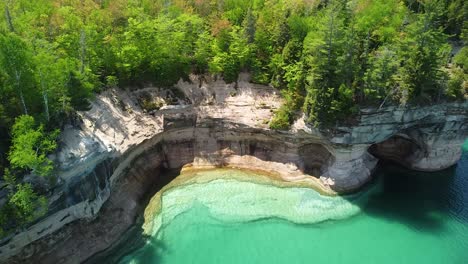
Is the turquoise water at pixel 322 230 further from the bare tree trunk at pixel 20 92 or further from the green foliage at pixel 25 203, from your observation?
the bare tree trunk at pixel 20 92

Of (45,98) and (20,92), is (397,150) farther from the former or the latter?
(20,92)

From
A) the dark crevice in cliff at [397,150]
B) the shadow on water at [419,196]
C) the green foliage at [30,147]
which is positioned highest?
the green foliage at [30,147]

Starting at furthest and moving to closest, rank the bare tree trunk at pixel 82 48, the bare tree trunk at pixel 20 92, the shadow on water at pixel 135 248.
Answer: the bare tree trunk at pixel 82 48
the shadow on water at pixel 135 248
the bare tree trunk at pixel 20 92

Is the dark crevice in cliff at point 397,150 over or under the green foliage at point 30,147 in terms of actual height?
under

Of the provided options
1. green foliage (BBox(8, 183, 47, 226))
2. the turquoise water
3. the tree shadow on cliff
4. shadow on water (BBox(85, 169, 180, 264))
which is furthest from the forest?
the turquoise water

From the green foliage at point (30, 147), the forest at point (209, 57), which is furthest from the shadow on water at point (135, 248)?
the green foliage at point (30, 147)

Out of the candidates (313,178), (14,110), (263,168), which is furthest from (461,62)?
(14,110)

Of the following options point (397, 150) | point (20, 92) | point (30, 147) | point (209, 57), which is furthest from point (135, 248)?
point (397, 150)
